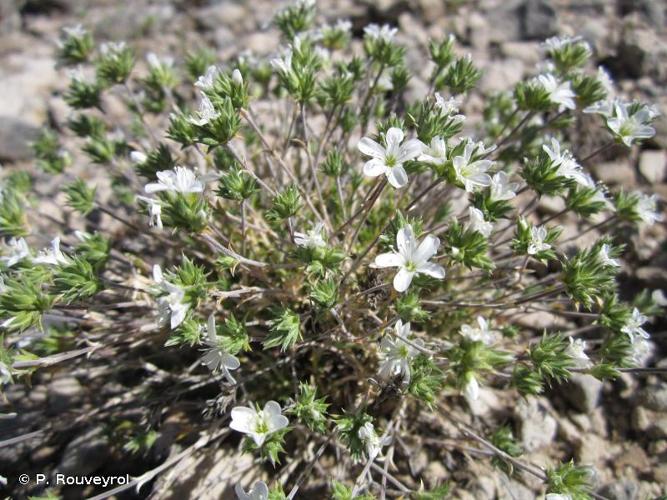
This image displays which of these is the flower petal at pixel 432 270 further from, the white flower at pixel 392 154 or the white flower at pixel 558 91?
the white flower at pixel 558 91

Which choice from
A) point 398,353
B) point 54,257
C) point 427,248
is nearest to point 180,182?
point 54,257

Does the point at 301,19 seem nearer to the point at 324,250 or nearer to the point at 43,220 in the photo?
the point at 324,250

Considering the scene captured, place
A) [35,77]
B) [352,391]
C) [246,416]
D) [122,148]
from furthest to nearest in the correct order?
[35,77]
[122,148]
[352,391]
[246,416]

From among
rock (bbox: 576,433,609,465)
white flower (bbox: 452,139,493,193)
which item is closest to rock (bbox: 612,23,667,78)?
rock (bbox: 576,433,609,465)

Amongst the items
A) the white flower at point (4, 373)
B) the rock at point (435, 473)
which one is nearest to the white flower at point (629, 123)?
the rock at point (435, 473)

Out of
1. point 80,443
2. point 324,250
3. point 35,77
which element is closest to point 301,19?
point 324,250

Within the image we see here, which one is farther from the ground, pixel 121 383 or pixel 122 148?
pixel 122 148
